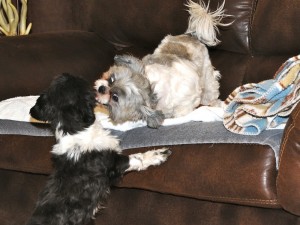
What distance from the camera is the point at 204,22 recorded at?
2840 mm

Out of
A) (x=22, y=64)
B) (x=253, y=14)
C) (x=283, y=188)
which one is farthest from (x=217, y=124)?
(x=22, y=64)

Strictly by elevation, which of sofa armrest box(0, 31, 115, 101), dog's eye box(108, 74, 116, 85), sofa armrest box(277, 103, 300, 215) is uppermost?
sofa armrest box(277, 103, 300, 215)

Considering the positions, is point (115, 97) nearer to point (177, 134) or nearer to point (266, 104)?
point (177, 134)

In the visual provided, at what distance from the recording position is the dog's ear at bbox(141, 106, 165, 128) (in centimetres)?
247

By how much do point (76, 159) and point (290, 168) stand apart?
1.06 meters

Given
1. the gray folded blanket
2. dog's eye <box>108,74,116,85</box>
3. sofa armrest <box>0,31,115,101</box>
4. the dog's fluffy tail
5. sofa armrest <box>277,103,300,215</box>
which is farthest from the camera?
sofa armrest <box>0,31,115,101</box>

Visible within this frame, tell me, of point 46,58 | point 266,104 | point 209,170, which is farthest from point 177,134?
point 46,58

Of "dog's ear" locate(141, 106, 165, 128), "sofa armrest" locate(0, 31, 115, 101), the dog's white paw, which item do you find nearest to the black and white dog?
the dog's white paw

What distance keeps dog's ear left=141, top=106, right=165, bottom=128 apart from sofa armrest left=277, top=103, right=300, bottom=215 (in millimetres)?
840

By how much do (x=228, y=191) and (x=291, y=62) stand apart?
2.48 ft

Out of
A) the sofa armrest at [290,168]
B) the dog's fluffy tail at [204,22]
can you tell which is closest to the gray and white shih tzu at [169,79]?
the dog's fluffy tail at [204,22]

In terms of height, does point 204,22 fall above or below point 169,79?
above

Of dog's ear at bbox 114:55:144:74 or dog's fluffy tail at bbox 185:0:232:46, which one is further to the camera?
dog's fluffy tail at bbox 185:0:232:46

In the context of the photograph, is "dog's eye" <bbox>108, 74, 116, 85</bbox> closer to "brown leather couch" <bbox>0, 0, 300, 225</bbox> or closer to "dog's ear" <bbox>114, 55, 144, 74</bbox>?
"dog's ear" <bbox>114, 55, 144, 74</bbox>
